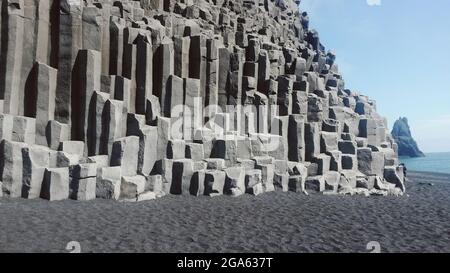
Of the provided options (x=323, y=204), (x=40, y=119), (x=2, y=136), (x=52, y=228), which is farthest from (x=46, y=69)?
(x=323, y=204)

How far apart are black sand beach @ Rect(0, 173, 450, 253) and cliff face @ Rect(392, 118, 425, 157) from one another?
99.4 m

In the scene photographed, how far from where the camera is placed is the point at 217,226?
21.6ft

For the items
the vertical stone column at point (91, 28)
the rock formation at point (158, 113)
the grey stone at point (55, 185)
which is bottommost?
the grey stone at point (55, 185)

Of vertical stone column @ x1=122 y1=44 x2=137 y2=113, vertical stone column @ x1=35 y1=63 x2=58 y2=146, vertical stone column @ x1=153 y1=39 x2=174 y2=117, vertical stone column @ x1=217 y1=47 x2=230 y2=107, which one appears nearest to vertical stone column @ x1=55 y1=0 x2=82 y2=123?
vertical stone column @ x1=35 y1=63 x2=58 y2=146

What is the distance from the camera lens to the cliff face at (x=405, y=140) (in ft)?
324

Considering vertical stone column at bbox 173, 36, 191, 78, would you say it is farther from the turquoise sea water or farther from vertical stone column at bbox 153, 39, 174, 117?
the turquoise sea water

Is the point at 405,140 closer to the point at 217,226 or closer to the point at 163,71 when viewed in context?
the point at 163,71

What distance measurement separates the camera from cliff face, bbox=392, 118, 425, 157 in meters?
98.7

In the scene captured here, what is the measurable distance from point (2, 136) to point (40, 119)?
1130mm

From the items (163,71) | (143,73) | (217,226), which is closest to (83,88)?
(143,73)

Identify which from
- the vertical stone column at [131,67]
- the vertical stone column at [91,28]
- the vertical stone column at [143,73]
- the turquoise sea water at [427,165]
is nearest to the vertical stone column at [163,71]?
the vertical stone column at [143,73]

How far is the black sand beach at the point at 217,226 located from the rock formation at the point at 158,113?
922 millimetres

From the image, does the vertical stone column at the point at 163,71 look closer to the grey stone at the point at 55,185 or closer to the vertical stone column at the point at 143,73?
the vertical stone column at the point at 143,73
